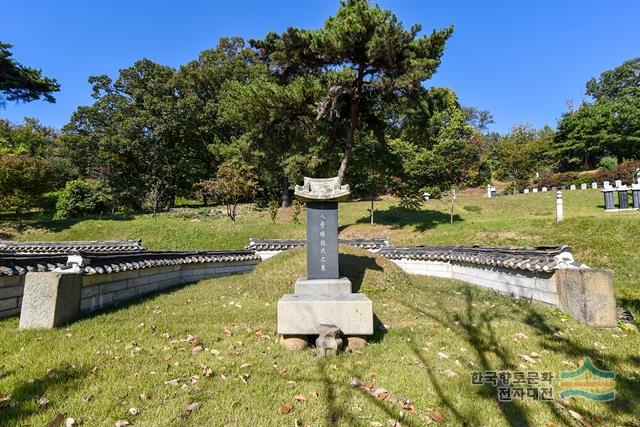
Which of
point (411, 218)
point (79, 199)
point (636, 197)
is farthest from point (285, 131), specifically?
point (79, 199)

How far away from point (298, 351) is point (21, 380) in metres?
2.94

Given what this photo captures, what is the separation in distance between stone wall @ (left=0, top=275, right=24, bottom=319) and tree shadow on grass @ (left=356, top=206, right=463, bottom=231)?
17.2m

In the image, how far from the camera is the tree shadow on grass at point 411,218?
20066mm

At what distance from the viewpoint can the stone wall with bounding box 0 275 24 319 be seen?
545 centimetres

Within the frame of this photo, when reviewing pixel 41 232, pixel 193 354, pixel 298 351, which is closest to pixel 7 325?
pixel 193 354

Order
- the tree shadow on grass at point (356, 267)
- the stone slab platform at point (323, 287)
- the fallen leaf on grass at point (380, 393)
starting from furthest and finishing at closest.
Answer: the tree shadow on grass at point (356, 267)
the stone slab platform at point (323, 287)
the fallen leaf on grass at point (380, 393)

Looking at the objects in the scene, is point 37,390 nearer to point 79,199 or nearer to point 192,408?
point 192,408

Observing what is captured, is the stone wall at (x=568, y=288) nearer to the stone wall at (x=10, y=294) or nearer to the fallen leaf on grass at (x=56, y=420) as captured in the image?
the fallen leaf on grass at (x=56, y=420)

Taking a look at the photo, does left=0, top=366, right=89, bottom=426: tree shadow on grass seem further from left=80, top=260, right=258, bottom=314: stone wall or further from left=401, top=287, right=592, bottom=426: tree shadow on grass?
left=401, top=287, right=592, bottom=426: tree shadow on grass

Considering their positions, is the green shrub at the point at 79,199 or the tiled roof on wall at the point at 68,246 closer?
the tiled roof on wall at the point at 68,246

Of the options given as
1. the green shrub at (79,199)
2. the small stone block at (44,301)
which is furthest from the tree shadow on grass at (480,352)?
the green shrub at (79,199)

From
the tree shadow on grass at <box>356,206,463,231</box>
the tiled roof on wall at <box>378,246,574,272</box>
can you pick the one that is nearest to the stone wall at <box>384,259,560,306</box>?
the tiled roof on wall at <box>378,246,574,272</box>

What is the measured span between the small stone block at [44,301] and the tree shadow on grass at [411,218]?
55.5 feet

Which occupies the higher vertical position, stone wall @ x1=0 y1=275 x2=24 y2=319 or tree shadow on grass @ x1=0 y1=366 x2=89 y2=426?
stone wall @ x1=0 y1=275 x2=24 y2=319
